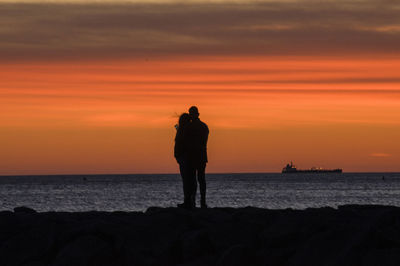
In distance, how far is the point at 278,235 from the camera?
38.2 ft

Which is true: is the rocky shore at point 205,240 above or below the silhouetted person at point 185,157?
below

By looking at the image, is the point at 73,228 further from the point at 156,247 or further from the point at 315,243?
the point at 315,243

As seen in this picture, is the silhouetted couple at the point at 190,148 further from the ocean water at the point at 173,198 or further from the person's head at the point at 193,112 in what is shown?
the ocean water at the point at 173,198

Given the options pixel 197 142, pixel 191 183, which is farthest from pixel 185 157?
pixel 191 183

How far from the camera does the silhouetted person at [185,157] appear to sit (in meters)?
14.9

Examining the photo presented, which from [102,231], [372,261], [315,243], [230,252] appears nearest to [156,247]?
[102,231]

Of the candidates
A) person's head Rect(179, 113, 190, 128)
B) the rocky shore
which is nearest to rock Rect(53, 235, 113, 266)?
the rocky shore

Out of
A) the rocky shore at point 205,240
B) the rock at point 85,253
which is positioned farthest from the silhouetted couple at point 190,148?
the rock at point 85,253

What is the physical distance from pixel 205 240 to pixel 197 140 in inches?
142

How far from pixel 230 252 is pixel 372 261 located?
177cm

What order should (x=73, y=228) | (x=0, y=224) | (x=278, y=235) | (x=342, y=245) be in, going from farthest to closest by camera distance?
(x=0, y=224) → (x=73, y=228) → (x=278, y=235) → (x=342, y=245)

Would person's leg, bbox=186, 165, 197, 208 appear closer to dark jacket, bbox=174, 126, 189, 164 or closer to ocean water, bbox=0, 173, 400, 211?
dark jacket, bbox=174, 126, 189, 164

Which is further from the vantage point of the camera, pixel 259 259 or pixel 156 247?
pixel 156 247

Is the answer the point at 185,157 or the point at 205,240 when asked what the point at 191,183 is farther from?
the point at 205,240
